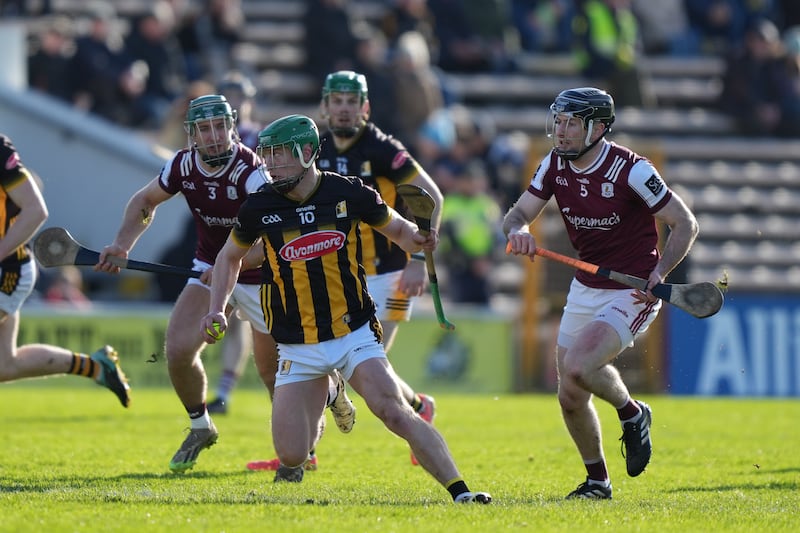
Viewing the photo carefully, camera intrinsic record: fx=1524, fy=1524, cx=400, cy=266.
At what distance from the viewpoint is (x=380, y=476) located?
352 inches

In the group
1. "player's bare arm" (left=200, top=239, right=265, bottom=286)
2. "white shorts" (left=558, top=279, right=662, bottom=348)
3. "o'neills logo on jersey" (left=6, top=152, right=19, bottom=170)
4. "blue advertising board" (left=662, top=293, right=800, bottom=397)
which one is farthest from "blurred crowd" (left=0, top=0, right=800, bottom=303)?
"white shorts" (left=558, top=279, right=662, bottom=348)

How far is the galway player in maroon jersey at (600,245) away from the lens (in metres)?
7.98

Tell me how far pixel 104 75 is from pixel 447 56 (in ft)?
18.0

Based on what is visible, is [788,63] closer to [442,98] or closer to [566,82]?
[566,82]

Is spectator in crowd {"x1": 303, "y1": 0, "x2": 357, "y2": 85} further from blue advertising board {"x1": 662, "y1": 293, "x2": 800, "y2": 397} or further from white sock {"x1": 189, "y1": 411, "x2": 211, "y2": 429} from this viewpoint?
white sock {"x1": 189, "y1": 411, "x2": 211, "y2": 429}

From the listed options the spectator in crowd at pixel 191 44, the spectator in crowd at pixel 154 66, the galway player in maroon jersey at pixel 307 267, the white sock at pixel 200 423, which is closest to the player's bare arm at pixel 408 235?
the galway player in maroon jersey at pixel 307 267

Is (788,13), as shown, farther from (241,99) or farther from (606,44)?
(241,99)

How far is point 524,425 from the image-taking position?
12.6 meters

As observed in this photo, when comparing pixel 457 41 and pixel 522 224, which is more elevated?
pixel 457 41

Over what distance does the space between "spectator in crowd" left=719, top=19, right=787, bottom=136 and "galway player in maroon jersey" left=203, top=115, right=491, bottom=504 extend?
14.8m

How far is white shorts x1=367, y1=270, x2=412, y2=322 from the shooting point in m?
9.62

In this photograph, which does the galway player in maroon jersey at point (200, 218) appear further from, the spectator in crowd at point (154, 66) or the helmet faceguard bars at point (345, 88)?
the spectator in crowd at point (154, 66)

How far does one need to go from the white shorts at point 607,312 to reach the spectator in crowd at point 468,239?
8.80m

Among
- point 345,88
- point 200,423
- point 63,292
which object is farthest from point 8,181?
point 63,292
